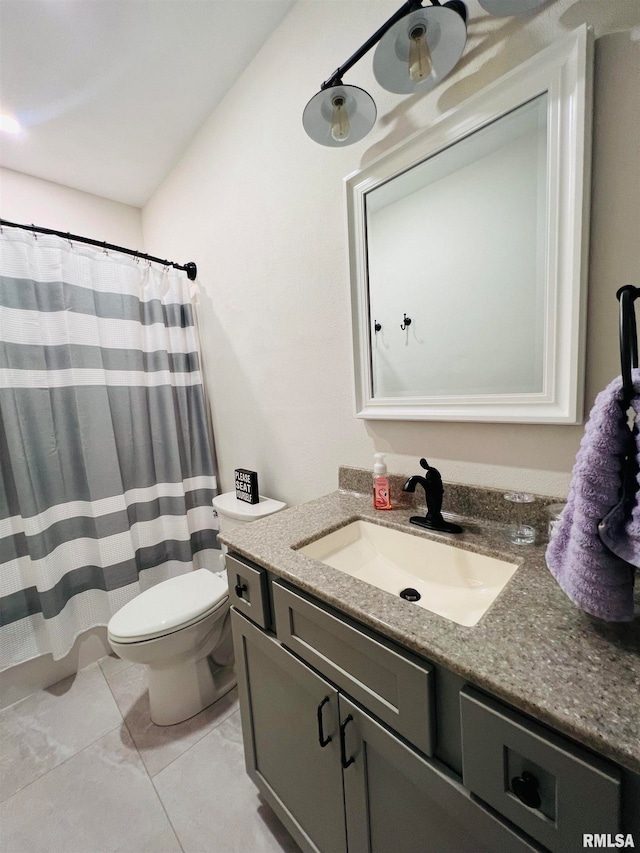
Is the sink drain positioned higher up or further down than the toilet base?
higher up

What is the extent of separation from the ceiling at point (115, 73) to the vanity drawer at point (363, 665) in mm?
1877

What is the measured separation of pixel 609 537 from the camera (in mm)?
447

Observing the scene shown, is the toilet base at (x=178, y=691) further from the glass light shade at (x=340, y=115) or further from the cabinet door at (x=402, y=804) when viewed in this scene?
the glass light shade at (x=340, y=115)

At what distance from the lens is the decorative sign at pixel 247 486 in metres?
1.52

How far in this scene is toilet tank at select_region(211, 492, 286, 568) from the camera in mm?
1419

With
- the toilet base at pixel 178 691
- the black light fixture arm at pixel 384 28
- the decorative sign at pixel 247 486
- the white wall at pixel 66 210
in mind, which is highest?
the white wall at pixel 66 210

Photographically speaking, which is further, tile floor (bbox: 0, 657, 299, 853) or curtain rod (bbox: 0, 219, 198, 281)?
curtain rod (bbox: 0, 219, 198, 281)

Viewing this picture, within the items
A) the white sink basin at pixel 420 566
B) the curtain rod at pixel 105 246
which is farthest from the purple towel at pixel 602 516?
the curtain rod at pixel 105 246

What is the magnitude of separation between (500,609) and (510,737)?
17cm

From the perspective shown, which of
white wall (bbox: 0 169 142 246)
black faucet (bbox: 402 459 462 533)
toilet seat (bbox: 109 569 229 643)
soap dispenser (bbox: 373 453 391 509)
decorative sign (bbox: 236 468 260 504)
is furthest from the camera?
white wall (bbox: 0 169 142 246)

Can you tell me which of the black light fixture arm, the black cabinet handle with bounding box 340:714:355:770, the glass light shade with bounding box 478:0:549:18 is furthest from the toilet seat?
the glass light shade with bounding box 478:0:549:18

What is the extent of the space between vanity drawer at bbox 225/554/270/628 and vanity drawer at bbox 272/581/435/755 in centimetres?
5

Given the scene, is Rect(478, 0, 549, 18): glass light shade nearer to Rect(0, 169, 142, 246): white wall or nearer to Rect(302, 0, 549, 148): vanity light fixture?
Rect(302, 0, 549, 148): vanity light fixture

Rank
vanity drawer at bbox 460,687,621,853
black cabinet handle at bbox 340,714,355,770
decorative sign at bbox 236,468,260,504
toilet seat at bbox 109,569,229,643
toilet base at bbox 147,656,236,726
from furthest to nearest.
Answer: decorative sign at bbox 236,468,260,504
toilet base at bbox 147,656,236,726
toilet seat at bbox 109,569,229,643
black cabinet handle at bbox 340,714,355,770
vanity drawer at bbox 460,687,621,853
